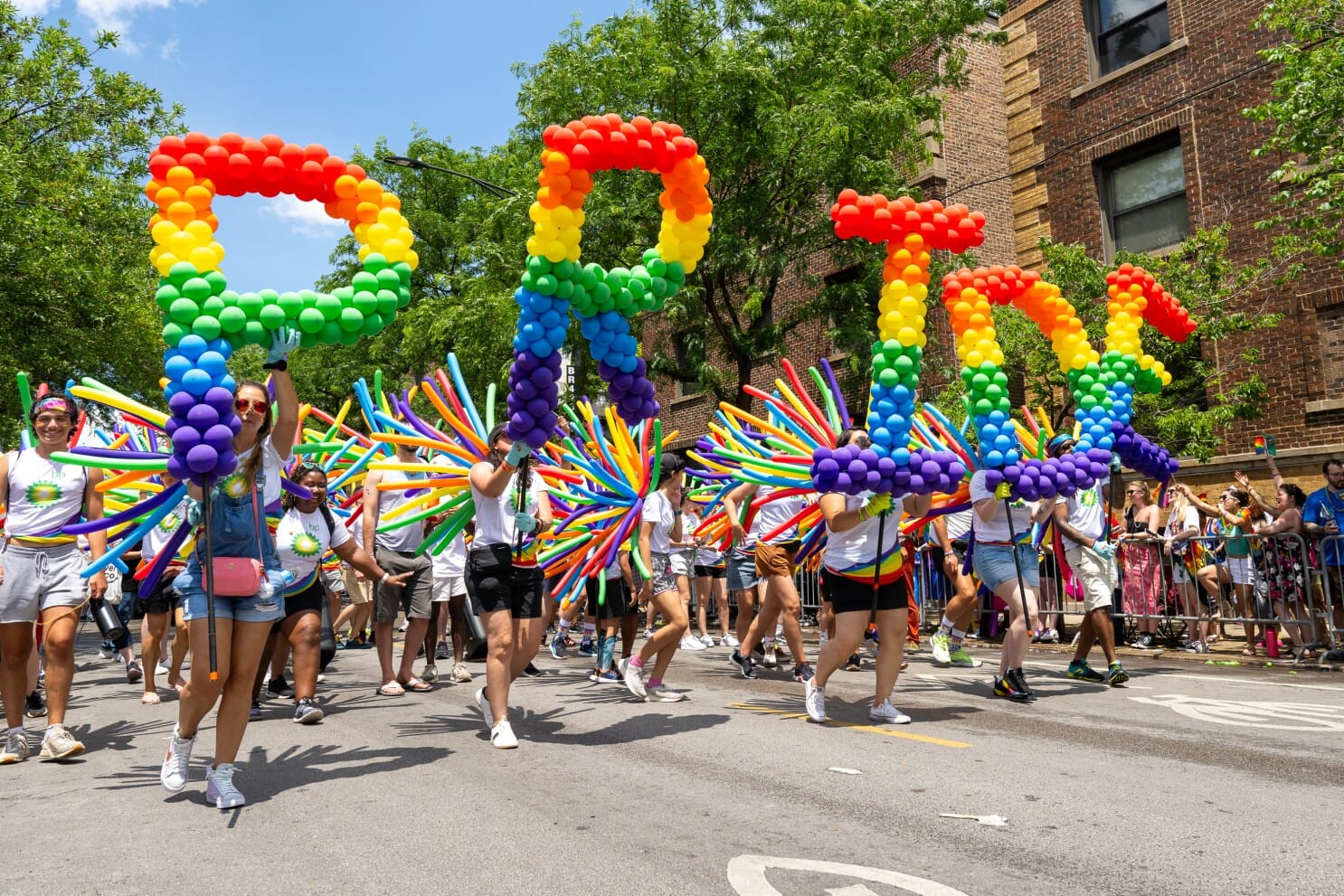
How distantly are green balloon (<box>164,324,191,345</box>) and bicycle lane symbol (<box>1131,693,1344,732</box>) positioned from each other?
249 inches

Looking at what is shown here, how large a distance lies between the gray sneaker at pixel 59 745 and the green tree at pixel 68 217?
12.6 m

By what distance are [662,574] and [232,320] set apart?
3895mm

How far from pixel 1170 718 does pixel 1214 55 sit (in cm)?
1269

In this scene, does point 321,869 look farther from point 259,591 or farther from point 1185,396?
point 1185,396

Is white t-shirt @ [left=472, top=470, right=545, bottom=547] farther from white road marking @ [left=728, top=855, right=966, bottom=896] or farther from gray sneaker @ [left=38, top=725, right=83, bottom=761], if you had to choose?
white road marking @ [left=728, top=855, right=966, bottom=896]

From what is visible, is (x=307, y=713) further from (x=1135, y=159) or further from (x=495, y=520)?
(x=1135, y=159)

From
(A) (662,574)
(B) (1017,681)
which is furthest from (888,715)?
(A) (662,574)

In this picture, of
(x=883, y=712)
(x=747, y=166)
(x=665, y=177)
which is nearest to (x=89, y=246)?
(x=747, y=166)

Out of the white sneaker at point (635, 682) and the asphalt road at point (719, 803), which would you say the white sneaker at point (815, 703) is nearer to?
the asphalt road at point (719, 803)

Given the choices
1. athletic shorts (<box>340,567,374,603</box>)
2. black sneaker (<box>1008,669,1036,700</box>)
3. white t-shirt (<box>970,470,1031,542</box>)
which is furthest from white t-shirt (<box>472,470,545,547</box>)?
athletic shorts (<box>340,567,374,603</box>)

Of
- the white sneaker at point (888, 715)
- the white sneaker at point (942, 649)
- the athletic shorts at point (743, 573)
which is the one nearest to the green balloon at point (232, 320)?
the white sneaker at point (888, 715)

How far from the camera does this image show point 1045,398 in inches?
558

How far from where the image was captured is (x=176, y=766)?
15.5 ft

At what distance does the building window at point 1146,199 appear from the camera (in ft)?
51.6
